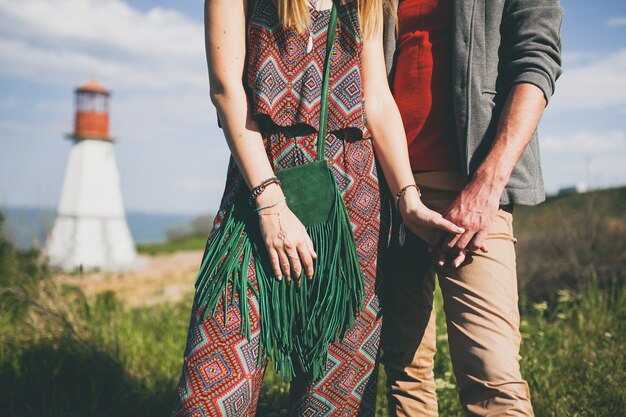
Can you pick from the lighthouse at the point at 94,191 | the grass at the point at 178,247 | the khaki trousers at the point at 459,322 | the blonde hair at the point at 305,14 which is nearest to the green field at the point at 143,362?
the khaki trousers at the point at 459,322

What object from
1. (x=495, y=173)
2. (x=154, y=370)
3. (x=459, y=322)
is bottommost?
(x=154, y=370)

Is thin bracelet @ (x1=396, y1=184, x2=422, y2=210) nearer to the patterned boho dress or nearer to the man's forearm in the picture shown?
the patterned boho dress

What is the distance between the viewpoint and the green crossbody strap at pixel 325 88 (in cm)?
179

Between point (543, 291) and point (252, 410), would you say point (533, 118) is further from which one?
point (543, 291)

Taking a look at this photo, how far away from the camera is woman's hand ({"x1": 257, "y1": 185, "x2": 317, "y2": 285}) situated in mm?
1700

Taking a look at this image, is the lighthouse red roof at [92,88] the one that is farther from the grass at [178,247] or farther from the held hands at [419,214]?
the held hands at [419,214]

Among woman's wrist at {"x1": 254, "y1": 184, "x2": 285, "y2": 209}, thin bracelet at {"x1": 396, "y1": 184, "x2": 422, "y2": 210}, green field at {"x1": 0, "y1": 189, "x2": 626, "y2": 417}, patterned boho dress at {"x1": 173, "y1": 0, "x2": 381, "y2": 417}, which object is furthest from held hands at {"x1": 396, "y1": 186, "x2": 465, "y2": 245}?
green field at {"x1": 0, "y1": 189, "x2": 626, "y2": 417}

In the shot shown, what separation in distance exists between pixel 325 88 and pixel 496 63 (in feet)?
2.32

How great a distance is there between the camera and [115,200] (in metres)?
24.6

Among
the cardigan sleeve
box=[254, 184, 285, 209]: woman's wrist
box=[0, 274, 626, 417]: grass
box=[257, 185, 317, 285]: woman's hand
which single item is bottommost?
box=[0, 274, 626, 417]: grass

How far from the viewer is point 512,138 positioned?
1892 millimetres

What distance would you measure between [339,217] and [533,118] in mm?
782

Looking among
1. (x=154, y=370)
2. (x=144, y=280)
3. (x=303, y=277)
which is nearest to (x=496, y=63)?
(x=303, y=277)

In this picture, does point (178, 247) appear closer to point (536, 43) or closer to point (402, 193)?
point (402, 193)
